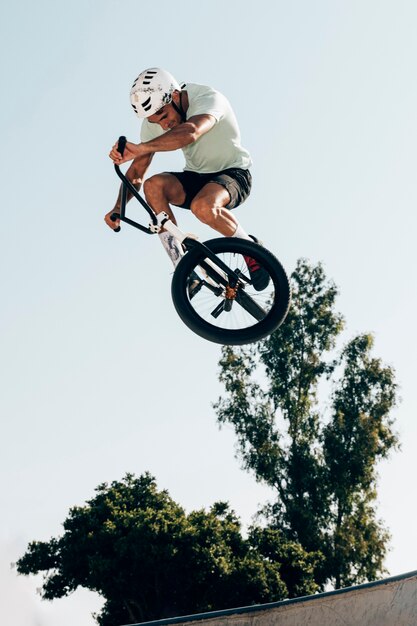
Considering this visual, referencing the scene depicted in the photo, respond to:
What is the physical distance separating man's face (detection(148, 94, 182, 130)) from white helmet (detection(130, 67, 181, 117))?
0.13m

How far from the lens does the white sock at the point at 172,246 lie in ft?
22.5

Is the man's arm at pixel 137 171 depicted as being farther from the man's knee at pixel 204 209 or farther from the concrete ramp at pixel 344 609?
the concrete ramp at pixel 344 609

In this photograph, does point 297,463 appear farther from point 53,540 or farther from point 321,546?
point 53,540

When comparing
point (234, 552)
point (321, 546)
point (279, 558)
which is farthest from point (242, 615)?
point (234, 552)

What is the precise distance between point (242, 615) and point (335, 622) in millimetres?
1762

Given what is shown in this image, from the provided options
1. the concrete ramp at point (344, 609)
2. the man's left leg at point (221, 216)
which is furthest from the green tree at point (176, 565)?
the man's left leg at point (221, 216)

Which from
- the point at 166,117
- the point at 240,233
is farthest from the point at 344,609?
the point at 166,117

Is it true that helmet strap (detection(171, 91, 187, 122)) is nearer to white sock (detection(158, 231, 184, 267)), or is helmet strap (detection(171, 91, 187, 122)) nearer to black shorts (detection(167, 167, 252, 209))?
black shorts (detection(167, 167, 252, 209))

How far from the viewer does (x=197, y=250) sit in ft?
22.2

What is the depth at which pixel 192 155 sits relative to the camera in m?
7.04

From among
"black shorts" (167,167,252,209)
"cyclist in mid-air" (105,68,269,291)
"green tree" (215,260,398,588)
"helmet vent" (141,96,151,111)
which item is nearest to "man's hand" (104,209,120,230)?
"cyclist in mid-air" (105,68,269,291)

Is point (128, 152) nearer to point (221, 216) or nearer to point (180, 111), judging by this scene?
point (180, 111)

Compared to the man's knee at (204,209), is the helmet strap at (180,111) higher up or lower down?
higher up

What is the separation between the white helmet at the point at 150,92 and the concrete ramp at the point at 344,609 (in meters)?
7.00
